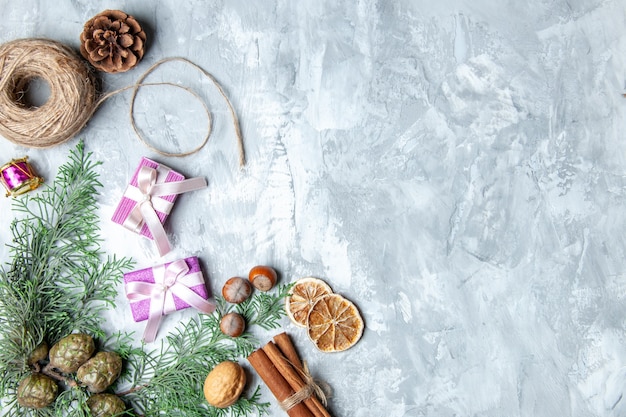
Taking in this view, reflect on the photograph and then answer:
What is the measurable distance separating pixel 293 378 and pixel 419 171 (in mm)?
623

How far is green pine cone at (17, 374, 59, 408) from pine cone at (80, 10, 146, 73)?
780 mm

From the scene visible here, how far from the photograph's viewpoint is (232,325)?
1592mm

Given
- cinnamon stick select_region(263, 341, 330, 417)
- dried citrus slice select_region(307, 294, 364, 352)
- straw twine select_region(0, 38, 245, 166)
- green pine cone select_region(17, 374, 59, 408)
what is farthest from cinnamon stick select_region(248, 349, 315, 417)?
straw twine select_region(0, 38, 245, 166)

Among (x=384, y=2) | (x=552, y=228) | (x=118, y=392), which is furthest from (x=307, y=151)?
(x=118, y=392)

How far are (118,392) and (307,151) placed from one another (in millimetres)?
797

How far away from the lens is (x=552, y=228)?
5.47 ft

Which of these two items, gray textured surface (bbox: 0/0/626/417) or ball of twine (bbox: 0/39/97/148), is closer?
ball of twine (bbox: 0/39/97/148)

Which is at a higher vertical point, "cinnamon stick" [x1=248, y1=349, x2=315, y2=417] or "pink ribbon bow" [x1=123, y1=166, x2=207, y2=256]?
"pink ribbon bow" [x1=123, y1=166, x2=207, y2=256]

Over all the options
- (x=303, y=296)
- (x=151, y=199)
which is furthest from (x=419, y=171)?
(x=151, y=199)

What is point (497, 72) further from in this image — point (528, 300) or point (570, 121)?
point (528, 300)

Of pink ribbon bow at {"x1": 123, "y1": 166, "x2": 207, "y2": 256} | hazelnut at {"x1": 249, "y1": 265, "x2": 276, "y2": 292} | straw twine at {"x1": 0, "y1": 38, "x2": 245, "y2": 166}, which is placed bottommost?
hazelnut at {"x1": 249, "y1": 265, "x2": 276, "y2": 292}

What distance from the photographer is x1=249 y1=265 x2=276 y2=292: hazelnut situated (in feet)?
5.24

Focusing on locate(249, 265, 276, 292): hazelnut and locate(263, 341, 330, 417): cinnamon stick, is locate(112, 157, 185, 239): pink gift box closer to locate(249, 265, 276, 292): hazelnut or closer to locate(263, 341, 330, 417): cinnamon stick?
locate(249, 265, 276, 292): hazelnut

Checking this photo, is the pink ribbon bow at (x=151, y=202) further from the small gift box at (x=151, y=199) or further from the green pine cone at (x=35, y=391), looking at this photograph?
the green pine cone at (x=35, y=391)
